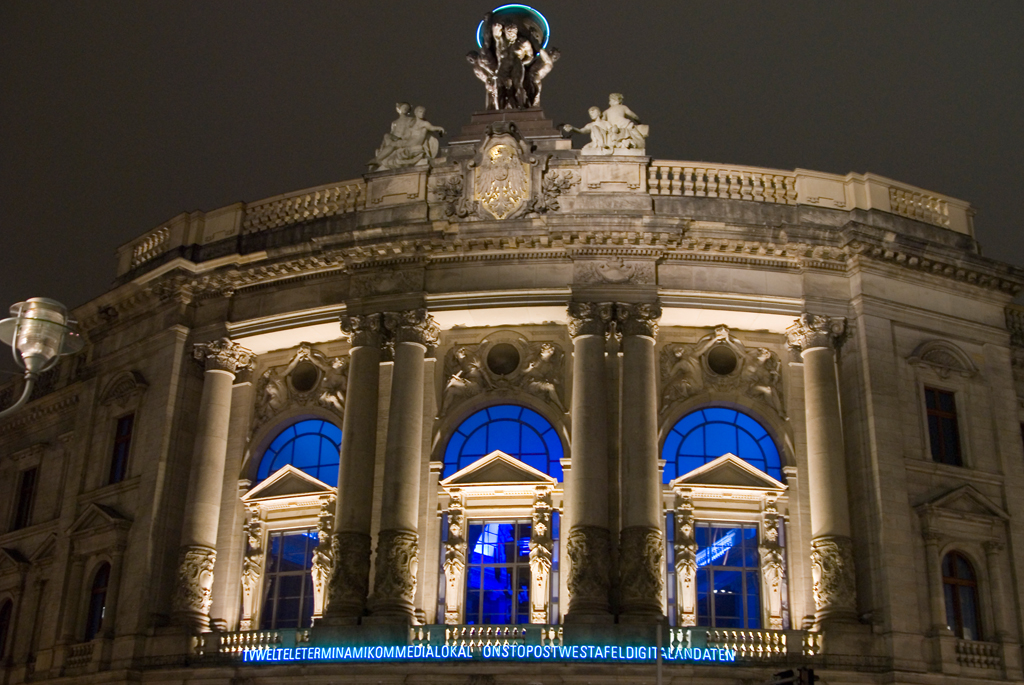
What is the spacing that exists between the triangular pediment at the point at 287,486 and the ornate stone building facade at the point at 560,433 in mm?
85

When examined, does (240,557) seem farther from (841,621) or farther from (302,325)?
(841,621)

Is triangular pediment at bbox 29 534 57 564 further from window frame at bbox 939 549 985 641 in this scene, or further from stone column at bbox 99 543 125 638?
window frame at bbox 939 549 985 641

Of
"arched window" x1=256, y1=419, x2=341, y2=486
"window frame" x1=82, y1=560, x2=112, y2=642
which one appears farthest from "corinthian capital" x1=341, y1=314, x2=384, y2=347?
"window frame" x1=82, y1=560, x2=112, y2=642

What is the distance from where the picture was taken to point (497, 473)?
29.8 meters

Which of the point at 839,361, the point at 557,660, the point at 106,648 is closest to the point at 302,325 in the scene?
the point at 106,648

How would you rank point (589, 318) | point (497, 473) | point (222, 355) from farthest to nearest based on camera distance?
point (222, 355)
point (497, 473)
point (589, 318)

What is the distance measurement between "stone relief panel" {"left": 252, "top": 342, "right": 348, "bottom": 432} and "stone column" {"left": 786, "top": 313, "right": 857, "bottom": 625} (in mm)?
12196

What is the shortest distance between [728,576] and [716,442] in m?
3.44

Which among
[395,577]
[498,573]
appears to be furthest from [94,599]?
[498,573]

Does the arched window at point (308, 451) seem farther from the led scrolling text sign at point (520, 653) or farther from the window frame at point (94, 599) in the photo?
the led scrolling text sign at point (520, 653)

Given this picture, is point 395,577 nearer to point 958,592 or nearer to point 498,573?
point 498,573

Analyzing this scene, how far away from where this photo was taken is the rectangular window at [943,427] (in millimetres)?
30188

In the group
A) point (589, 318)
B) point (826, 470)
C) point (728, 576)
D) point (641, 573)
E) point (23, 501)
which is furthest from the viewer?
point (23, 501)

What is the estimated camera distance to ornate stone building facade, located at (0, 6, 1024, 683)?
2764 centimetres
